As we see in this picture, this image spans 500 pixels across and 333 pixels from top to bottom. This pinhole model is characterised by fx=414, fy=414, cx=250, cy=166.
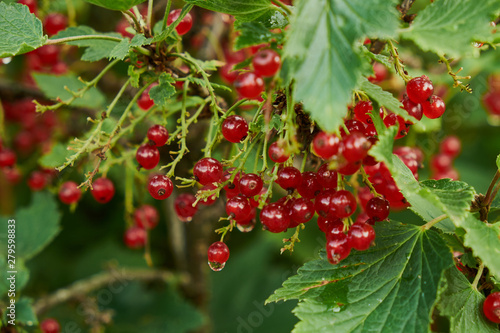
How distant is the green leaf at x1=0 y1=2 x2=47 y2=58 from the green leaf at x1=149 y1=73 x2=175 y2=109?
8.8 inches

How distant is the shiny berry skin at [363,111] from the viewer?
0.67 meters

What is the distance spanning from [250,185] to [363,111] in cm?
22

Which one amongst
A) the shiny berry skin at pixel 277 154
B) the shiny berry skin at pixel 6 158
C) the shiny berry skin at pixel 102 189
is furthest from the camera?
the shiny berry skin at pixel 6 158

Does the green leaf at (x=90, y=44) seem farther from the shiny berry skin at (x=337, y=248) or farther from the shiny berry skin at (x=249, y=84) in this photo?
the shiny berry skin at (x=337, y=248)

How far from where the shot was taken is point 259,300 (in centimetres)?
201

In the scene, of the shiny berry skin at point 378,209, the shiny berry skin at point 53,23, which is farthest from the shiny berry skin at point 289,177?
the shiny berry skin at point 53,23

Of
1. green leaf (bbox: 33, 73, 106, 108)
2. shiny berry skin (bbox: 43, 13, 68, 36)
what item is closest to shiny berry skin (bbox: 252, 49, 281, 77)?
green leaf (bbox: 33, 73, 106, 108)

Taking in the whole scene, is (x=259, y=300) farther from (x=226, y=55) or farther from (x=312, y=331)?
(x=312, y=331)

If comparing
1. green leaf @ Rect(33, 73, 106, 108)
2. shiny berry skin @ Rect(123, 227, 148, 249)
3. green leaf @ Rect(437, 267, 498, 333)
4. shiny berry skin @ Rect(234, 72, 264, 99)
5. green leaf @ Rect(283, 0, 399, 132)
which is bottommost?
shiny berry skin @ Rect(123, 227, 148, 249)

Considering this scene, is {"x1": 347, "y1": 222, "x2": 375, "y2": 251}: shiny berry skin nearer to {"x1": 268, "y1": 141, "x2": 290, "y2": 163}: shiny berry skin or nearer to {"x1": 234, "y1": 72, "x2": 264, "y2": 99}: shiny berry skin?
{"x1": 268, "y1": 141, "x2": 290, "y2": 163}: shiny berry skin

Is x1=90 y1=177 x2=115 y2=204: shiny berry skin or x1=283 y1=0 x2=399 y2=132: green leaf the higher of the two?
x1=283 y1=0 x2=399 y2=132: green leaf

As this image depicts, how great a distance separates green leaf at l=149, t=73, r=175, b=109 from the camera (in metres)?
0.75

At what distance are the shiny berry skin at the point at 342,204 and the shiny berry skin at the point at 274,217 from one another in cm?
8

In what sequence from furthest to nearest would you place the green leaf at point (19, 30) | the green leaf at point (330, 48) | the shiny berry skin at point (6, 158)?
the shiny berry skin at point (6, 158) → the green leaf at point (19, 30) → the green leaf at point (330, 48)
